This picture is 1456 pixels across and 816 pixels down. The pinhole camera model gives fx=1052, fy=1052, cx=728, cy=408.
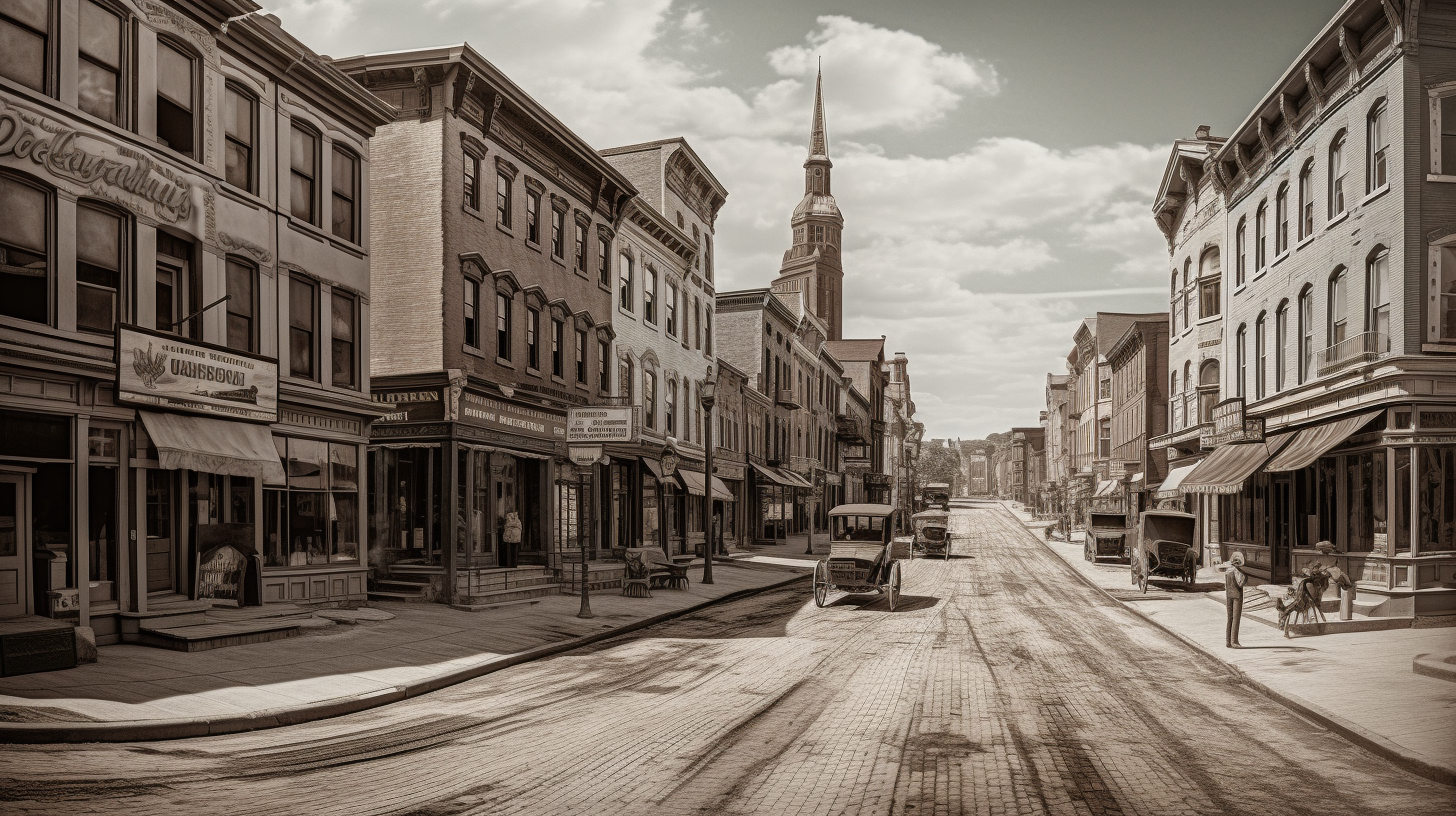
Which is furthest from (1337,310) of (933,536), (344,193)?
(933,536)

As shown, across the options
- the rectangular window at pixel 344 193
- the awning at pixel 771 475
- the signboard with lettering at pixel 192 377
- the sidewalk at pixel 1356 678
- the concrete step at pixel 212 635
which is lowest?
the sidewalk at pixel 1356 678

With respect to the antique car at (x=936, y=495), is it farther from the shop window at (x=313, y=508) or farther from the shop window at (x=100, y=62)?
the shop window at (x=100, y=62)

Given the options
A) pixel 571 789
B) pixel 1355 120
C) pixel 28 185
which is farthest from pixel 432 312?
pixel 1355 120

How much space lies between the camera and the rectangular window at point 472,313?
80.5 ft

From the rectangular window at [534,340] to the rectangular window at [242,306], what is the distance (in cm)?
966

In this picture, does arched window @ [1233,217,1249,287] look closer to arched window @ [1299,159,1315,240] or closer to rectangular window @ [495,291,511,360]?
arched window @ [1299,159,1315,240]

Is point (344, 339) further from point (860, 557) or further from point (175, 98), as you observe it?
point (860, 557)

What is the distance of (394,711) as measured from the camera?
1201 centimetres

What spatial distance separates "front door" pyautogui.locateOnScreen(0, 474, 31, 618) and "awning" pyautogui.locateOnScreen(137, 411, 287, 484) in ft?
6.31

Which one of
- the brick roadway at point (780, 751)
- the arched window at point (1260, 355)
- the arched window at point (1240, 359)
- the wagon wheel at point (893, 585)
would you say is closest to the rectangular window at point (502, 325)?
the wagon wheel at point (893, 585)

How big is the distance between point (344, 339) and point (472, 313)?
412 cm

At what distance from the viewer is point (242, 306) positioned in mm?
18109

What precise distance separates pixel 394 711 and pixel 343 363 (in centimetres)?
1082

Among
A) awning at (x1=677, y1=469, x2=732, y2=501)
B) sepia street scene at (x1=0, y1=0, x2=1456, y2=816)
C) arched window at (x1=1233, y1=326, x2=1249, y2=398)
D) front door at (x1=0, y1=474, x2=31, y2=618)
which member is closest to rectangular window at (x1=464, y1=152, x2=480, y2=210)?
sepia street scene at (x1=0, y1=0, x2=1456, y2=816)
